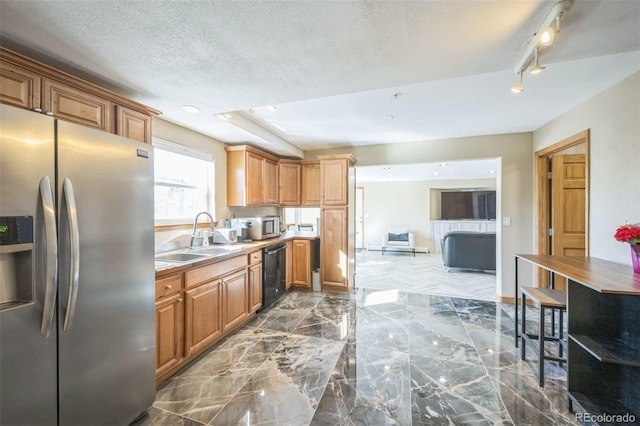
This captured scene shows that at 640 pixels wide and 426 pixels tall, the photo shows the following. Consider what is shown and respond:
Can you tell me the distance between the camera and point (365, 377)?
2.12 metres

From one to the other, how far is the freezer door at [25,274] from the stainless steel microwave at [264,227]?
8.62 feet

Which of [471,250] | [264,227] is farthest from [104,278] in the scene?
[471,250]

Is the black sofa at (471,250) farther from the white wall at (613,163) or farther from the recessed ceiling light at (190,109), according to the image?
the recessed ceiling light at (190,109)

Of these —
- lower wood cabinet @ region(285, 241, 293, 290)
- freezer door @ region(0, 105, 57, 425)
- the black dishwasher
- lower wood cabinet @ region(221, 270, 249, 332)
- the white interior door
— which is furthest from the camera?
the white interior door

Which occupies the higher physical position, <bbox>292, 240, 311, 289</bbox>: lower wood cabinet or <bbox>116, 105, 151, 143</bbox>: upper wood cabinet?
<bbox>116, 105, 151, 143</bbox>: upper wood cabinet

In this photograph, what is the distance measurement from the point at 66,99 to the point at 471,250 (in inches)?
250

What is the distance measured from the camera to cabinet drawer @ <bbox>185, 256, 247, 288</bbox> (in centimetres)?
223

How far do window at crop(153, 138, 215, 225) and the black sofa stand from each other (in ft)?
16.1

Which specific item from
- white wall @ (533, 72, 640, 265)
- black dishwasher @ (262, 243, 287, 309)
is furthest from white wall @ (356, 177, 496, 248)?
white wall @ (533, 72, 640, 265)

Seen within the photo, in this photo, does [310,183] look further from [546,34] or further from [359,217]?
[359,217]

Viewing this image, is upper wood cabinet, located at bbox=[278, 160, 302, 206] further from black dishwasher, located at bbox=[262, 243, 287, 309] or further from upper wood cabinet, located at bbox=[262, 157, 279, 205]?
black dishwasher, located at bbox=[262, 243, 287, 309]

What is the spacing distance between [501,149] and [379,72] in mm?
3073

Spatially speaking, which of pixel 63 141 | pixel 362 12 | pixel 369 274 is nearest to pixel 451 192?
pixel 369 274

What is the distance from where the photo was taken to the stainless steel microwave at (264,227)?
3857 millimetres
